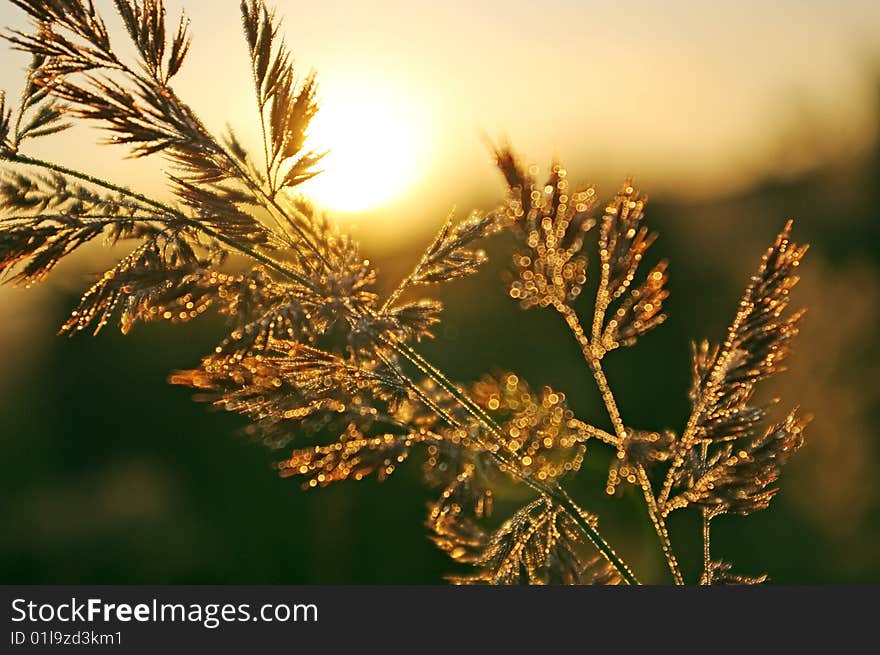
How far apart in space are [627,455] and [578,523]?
5.3 inches

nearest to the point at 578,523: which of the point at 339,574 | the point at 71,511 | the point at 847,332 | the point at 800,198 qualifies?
the point at 847,332

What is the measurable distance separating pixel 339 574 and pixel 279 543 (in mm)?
1466

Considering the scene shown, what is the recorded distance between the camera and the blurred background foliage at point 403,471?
359 inches

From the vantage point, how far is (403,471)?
7.39 meters

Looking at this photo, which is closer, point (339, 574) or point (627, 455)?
point (627, 455)

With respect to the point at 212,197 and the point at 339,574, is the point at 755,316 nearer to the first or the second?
the point at 212,197

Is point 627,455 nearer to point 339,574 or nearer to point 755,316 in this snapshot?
point 755,316

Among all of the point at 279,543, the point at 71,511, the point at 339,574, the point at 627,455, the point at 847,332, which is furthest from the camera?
the point at 71,511

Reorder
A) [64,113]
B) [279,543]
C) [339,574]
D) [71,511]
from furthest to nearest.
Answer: [71,511] < [279,543] < [339,574] < [64,113]

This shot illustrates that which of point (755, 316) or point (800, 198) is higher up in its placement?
point (800, 198)

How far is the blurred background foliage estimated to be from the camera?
9125 mm

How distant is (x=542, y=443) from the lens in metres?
1.47

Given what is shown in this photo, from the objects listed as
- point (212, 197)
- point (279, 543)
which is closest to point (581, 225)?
point (212, 197)

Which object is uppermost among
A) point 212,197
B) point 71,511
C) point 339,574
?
point 212,197
